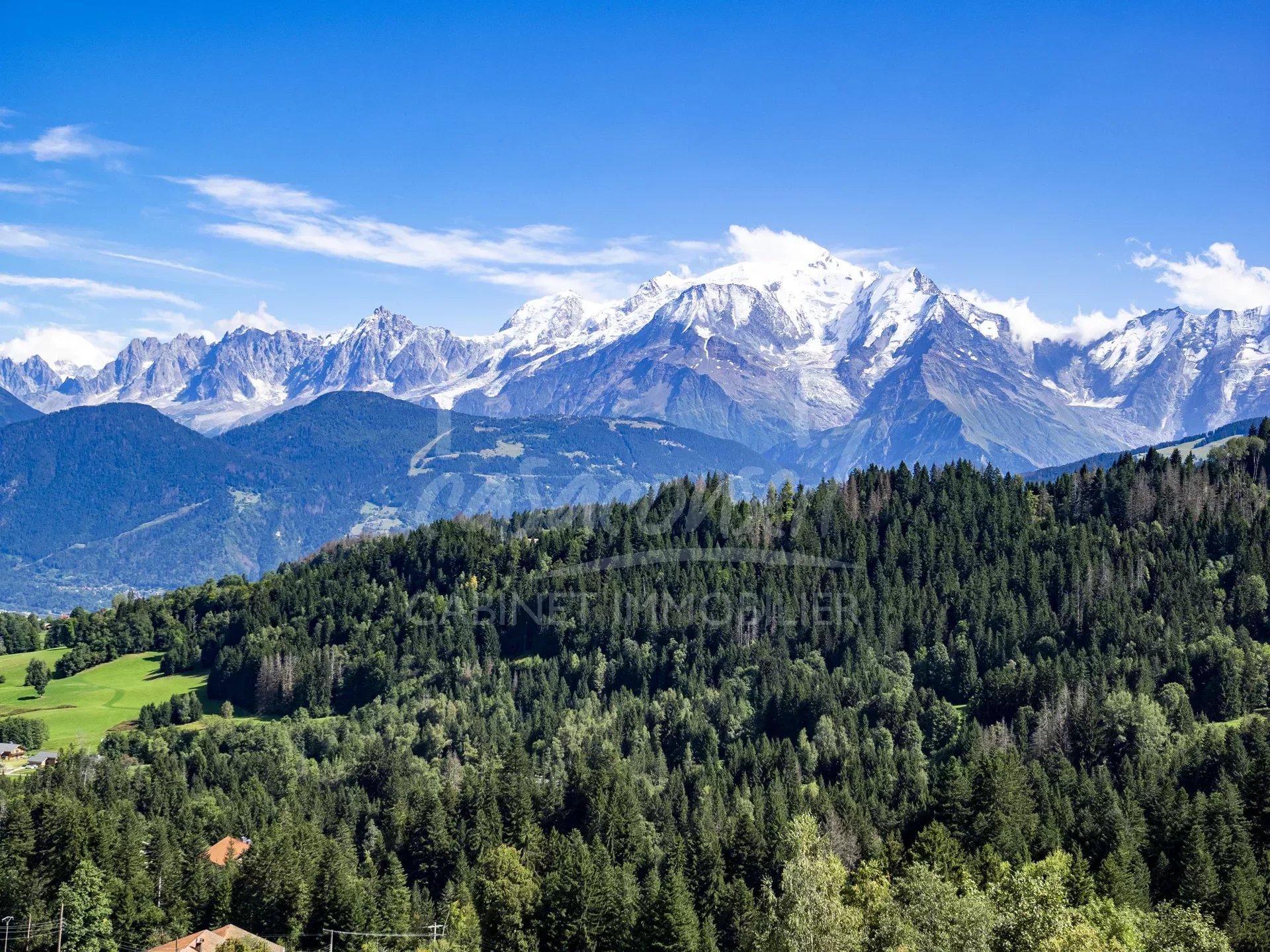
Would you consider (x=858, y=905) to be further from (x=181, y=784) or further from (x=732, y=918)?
(x=181, y=784)

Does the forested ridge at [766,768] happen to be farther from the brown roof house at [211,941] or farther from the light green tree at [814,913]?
the brown roof house at [211,941]

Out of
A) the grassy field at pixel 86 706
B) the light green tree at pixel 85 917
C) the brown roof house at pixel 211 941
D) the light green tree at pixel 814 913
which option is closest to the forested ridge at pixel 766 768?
the light green tree at pixel 814 913

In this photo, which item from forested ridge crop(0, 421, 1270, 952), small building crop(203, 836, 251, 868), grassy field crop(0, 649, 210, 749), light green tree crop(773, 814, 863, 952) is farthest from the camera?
grassy field crop(0, 649, 210, 749)

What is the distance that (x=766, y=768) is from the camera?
13962 cm

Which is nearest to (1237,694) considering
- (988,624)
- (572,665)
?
(988,624)

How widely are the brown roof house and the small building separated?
16.5 meters

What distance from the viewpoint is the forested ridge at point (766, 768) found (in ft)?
301

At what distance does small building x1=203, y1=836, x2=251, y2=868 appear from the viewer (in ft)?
380

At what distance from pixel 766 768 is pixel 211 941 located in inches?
2506

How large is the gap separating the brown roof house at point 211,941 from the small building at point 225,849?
16.5 meters

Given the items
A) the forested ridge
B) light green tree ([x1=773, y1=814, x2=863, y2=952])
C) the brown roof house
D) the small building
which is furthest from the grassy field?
light green tree ([x1=773, y1=814, x2=863, y2=952])

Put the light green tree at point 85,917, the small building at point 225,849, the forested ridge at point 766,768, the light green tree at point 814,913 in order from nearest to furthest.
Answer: the light green tree at point 814,913 → the forested ridge at point 766,768 → the light green tree at point 85,917 → the small building at point 225,849

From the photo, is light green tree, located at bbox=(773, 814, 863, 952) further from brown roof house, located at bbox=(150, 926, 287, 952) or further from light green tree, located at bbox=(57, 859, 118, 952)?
light green tree, located at bbox=(57, 859, 118, 952)

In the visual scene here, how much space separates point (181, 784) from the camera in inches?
5423
